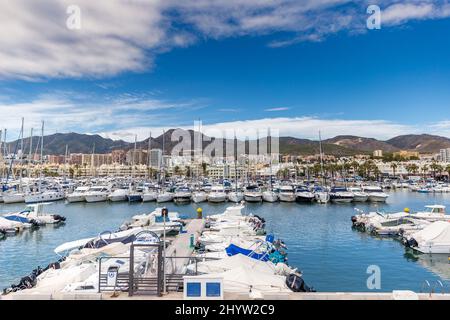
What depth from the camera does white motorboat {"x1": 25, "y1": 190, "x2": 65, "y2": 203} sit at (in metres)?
51.2

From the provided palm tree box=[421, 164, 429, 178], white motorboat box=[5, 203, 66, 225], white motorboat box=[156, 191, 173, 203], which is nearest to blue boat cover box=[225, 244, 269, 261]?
white motorboat box=[5, 203, 66, 225]

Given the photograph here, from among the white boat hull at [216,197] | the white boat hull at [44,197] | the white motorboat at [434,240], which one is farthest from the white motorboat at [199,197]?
the white motorboat at [434,240]

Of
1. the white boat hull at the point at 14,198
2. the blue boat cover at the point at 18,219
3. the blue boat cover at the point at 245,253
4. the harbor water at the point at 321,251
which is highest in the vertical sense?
the white boat hull at the point at 14,198

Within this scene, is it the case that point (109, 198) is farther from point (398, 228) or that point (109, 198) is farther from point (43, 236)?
point (398, 228)

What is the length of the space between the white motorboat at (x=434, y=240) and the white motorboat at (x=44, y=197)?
49.1m

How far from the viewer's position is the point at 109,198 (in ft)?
182

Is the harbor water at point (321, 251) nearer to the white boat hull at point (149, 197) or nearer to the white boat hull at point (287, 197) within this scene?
the white boat hull at point (287, 197)

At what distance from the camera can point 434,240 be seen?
21.3 metres

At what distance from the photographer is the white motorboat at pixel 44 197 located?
51156mm

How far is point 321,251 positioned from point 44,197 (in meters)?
45.9

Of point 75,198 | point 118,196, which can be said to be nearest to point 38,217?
point 75,198

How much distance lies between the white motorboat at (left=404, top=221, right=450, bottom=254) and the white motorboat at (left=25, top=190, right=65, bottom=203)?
49123 mm
